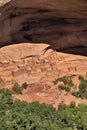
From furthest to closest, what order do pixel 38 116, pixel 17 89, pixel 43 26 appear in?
pixel 43 26
pixel 17 89
pixel 38 116

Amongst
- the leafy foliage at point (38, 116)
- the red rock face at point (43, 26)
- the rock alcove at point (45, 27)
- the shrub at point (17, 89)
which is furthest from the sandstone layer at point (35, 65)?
the leafy foliage at point (38, 116)

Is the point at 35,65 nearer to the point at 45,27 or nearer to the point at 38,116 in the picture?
the point at 45,27

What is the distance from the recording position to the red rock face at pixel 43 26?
3212 centimetres

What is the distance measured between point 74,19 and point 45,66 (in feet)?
17.1

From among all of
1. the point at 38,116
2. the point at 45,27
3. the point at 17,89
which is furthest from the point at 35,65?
the point at 38,116

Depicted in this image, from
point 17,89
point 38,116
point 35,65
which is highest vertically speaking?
point 35,65

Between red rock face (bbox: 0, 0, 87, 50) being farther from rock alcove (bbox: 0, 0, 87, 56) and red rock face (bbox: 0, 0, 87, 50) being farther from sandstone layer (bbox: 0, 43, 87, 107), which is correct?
sandstone layer (bbox: 0, 43, 87, 107)

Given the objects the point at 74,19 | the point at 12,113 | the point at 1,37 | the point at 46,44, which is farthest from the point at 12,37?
the point at 12,113

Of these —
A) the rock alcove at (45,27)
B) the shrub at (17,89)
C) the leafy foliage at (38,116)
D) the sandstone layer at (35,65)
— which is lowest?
the leafy foliage at (38,116)

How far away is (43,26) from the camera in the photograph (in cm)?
3462

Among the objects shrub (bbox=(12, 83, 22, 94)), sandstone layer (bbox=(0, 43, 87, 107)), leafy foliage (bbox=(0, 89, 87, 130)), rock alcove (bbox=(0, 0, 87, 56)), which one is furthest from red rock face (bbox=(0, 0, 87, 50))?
leafy foliage (bbox=(0, 89, 87, 130))

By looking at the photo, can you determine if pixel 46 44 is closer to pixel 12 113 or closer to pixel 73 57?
pixel 73 57

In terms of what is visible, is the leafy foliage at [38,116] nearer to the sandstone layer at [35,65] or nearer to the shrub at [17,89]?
the shrub at [17,89]

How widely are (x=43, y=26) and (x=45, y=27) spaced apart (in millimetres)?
216
